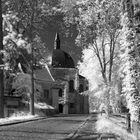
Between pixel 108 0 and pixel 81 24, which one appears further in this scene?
pixel 81 24

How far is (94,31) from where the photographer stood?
2558 cm

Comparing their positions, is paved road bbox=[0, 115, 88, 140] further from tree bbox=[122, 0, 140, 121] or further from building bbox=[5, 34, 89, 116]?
building bbox=[5, 34, 89, 116]

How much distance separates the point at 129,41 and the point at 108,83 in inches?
679

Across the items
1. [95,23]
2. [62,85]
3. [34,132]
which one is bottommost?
[34,132]

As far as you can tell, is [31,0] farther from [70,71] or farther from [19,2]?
[70,71]

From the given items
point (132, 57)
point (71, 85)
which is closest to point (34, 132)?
point (132, 57)

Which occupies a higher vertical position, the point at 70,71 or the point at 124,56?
the point at 70,71

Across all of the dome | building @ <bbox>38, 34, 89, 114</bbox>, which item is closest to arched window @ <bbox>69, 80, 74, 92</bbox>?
building @ <bbox>38, 34, 89, 114</bbox>

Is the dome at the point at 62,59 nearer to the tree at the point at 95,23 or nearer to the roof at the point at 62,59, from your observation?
the roof at the point at 62,59

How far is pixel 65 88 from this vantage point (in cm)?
8300

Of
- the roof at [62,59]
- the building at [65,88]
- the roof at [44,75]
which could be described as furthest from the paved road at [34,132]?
the roof at [62,59]

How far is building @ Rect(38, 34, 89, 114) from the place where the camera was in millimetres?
76500

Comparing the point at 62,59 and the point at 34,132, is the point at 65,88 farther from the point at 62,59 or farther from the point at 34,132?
the point at 34,132

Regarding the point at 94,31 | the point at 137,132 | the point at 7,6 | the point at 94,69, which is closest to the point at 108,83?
the point at 94,31
